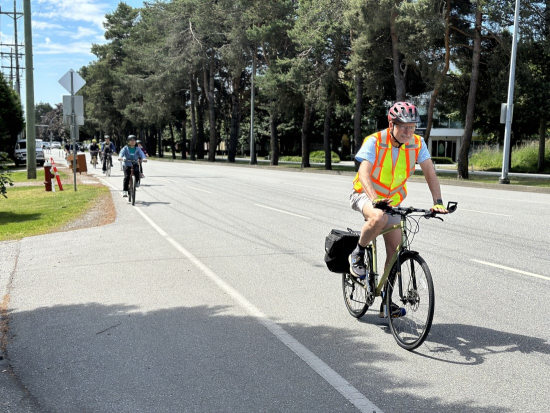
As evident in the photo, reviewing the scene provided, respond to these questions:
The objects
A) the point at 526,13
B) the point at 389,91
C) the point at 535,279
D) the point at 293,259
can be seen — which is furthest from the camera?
the point at 389,91

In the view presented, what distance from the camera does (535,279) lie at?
269 inches

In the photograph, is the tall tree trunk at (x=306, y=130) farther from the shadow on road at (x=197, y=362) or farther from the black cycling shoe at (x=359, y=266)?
the shadow on road at (x=197, y=362)

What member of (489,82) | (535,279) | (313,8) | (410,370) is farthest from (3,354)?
(313,8)

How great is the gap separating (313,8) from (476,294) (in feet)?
99.9

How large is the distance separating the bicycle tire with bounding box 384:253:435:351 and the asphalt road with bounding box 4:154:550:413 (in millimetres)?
146

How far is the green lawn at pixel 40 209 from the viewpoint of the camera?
38.6 ft

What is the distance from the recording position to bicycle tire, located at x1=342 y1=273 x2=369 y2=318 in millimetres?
5340

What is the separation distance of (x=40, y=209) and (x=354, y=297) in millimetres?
11830

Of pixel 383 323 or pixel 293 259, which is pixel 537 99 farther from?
pixel 383 323

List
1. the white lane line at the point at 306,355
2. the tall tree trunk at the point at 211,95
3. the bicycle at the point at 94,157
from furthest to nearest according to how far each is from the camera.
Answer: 1. the tall tree trunk at the point at 211,95
2. the bicycle at the point at 94,157
3. the white lane line at the point at 306,355

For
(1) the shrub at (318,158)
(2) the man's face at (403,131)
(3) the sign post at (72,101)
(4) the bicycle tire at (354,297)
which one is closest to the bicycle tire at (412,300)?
(4) the bicycle tire at (354,297)

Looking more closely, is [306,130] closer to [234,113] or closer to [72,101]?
[234,113]

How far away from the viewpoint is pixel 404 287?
15.6 feet

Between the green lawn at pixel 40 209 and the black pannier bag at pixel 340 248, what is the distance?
25.4 feet
